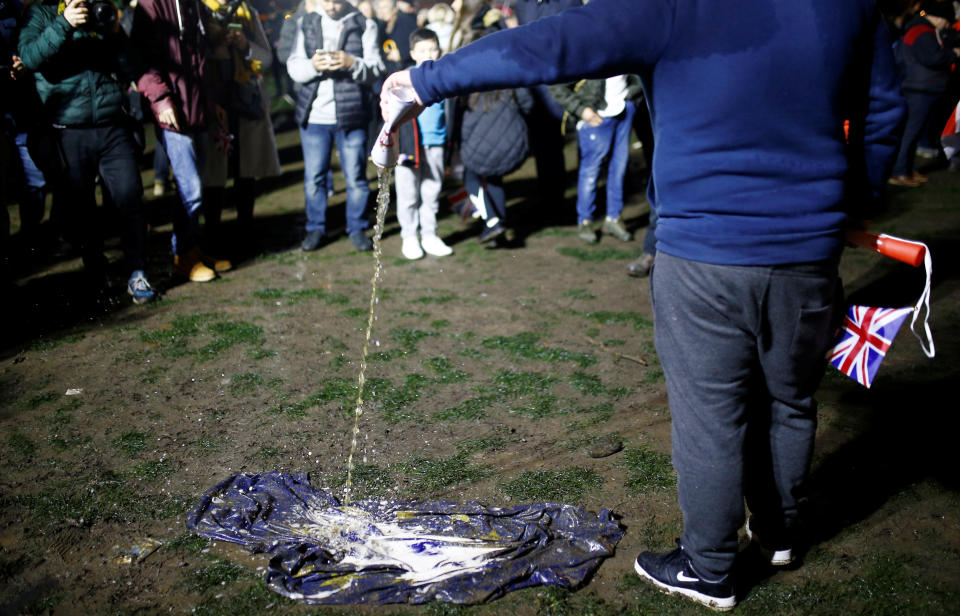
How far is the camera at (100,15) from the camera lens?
4880mm

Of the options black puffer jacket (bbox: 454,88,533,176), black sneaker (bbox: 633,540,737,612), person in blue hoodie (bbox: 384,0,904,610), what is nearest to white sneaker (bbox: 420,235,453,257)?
black puffer jacket (bbox: 454,88,533,176)

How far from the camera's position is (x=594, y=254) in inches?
269

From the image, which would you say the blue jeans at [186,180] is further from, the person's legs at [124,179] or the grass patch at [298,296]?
the grass patch at [298,296]

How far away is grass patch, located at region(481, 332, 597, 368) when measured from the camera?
4.74m

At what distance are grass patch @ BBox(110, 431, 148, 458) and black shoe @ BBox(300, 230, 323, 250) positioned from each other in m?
3.24

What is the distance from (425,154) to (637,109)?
1.98 m

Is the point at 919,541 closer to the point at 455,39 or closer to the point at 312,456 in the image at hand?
the point at 312,456

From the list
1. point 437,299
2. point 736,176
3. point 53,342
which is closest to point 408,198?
point 437,299

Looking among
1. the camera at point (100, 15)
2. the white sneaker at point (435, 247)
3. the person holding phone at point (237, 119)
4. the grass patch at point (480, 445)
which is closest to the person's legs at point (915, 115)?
the white sneaker at point (435, 247)

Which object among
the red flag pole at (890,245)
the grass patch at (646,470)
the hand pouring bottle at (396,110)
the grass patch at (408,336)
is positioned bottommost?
the grass patch at (408,336)

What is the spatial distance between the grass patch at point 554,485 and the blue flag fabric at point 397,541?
11 centimetres

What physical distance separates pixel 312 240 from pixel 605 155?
2.74m

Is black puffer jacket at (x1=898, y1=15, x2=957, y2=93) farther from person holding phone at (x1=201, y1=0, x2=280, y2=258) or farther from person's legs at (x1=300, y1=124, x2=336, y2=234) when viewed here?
person holding phone at (x1=201, y1=0, x2=280, y2=258)

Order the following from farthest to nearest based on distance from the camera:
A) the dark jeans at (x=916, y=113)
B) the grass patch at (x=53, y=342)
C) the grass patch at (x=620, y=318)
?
1. the dark jeans at (x=916, y=113)
2. the grass patch at (x=620, y=318)
3. the grass patch at (x=53, y=342)
